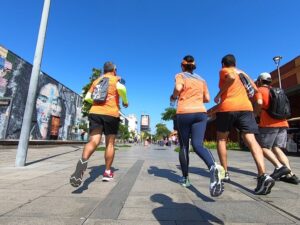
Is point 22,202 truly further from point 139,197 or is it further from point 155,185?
point 155,185

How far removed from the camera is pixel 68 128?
123 feet

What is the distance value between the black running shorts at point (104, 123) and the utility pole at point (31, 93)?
3.22 meters

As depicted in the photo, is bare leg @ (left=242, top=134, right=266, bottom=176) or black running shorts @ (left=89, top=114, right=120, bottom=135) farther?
black running shorts @ (left=89, top=114, right=120, bottom=135)

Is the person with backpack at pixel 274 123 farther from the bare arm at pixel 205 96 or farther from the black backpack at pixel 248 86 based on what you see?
the bare arm at pixel 205 96

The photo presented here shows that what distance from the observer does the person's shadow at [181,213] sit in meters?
2.61

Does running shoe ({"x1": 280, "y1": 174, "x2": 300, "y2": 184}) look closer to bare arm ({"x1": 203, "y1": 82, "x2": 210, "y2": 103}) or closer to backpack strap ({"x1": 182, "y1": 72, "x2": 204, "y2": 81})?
bare arm ({"x1": 203, "y1": 82, "x2": 210, "y2": 103})

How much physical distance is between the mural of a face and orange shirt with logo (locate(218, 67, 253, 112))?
26343 millimetres

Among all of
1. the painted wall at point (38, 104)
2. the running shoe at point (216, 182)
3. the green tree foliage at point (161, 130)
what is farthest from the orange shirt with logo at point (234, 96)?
the green tree foliage at point (161, 130)

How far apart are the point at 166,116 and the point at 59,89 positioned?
127 ft

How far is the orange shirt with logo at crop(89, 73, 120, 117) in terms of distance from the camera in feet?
14.7

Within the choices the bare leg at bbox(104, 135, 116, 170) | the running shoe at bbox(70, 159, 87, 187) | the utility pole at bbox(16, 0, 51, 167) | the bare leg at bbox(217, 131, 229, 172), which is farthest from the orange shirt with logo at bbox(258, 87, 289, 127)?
the utility pole at bbox(16, 0, 51, 167)

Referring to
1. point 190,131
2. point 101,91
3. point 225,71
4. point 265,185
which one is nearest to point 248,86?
point 225,71

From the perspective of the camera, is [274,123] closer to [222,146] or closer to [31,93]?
[222,146]

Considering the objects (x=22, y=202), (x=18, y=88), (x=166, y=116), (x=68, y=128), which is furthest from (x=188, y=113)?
(x=166, y=116)
